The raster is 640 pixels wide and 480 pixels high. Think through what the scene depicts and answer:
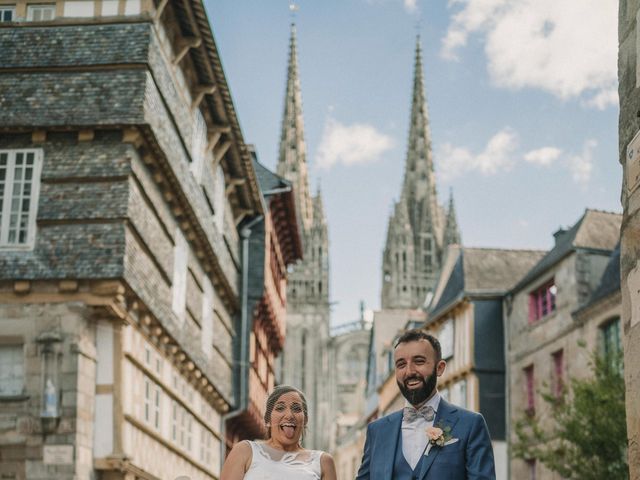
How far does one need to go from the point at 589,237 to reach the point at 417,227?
86.7 m

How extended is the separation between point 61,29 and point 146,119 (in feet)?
7.10

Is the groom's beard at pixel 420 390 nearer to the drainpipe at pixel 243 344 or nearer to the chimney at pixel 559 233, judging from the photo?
the drainpipe at pixel 243 344

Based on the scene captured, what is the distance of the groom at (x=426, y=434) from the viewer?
16.3ft

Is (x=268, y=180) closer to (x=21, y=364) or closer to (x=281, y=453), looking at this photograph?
(x=21, y=364)

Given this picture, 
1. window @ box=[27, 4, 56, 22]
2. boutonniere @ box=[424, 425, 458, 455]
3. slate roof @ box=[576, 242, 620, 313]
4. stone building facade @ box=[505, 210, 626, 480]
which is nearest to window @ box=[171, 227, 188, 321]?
window @ box=[27, 4, 56, 22]

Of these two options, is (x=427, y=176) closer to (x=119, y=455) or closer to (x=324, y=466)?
(x=119, y=455)

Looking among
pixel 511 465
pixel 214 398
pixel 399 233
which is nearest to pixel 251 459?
pixel 214 398

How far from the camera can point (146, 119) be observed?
16781 millimetres

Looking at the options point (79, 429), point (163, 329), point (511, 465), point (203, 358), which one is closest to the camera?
point (79, 429)

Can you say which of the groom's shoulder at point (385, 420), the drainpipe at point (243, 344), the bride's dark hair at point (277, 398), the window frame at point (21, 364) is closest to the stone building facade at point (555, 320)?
the drainpipe at point (243, 344)

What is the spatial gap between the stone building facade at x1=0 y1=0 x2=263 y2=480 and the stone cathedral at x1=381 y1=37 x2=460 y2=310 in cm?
9117

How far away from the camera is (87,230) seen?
16.2 metres

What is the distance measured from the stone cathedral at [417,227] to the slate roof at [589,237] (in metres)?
80.2

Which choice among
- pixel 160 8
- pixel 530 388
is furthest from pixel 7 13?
pixel 530 388
